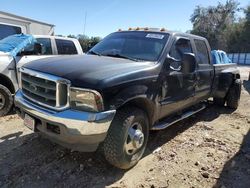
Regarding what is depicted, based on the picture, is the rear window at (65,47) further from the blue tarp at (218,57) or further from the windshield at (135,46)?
the blue tarp at (218,57)

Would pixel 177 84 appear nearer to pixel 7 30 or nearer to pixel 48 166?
pixel 48 166

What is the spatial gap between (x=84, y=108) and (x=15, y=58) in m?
3.69

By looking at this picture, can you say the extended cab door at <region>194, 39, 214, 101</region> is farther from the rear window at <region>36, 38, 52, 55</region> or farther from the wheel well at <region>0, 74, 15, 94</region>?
the wheel well at <region>0, 74, 15, 94</region>

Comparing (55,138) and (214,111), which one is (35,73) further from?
(214,111)

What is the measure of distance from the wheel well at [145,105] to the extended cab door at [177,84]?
0.90ft

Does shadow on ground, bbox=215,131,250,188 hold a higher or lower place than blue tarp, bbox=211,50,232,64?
lower

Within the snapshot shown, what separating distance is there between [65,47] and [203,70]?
3.75 m

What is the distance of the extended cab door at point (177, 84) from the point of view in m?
4.29

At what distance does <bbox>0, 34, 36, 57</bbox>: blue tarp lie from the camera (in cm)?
623

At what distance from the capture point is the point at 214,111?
23.8 ft

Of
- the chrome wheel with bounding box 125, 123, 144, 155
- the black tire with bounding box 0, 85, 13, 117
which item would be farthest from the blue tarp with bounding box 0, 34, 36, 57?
the chrome wheel with bounding box 125, 123, 144, 155

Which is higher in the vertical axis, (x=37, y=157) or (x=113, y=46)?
(x=113, y=46)

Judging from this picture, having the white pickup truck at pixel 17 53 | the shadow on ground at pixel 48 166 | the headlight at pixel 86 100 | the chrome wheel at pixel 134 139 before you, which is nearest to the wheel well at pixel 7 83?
the white pickup truck at pixel 17 53

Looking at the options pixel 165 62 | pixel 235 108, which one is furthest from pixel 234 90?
pixel 165 62
